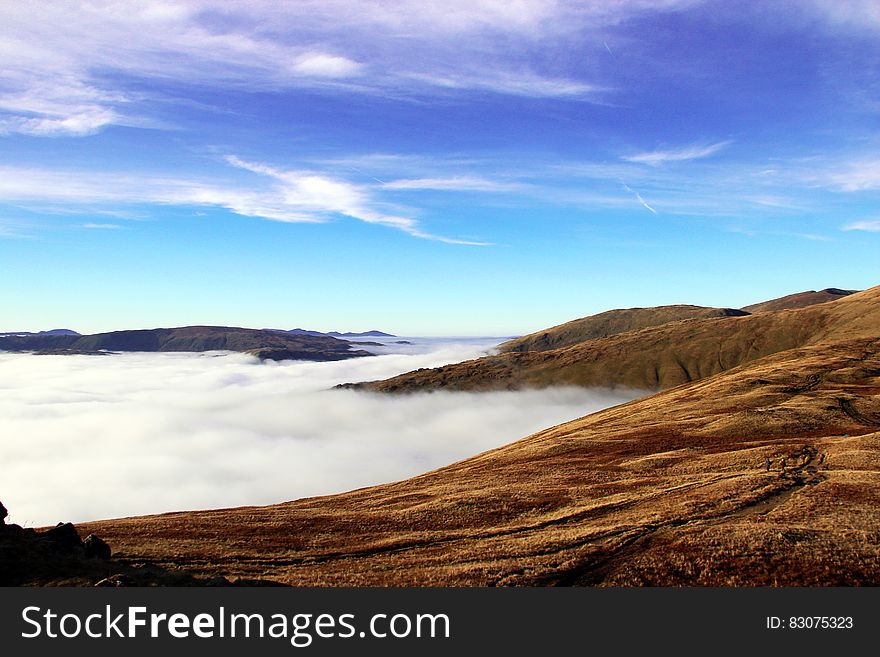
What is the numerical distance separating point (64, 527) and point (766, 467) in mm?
61764

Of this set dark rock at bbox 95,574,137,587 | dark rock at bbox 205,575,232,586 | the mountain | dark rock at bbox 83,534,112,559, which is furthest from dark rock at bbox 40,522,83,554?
dark rock at bbox 205,575,232,586

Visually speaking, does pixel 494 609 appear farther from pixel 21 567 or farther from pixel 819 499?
pixel 819 499

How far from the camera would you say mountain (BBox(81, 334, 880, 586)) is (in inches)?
1179

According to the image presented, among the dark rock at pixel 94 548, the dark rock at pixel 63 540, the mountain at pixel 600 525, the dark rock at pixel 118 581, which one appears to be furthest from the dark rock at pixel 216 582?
the dark rock at pixel 94 548

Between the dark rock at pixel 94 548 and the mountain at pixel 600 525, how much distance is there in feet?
14.6

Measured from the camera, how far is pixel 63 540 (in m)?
30.7

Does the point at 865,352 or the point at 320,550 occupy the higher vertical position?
the point at 865,352

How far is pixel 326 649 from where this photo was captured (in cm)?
2183

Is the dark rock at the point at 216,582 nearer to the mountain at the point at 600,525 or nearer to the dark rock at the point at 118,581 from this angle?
the dark rock at the point at 118,581

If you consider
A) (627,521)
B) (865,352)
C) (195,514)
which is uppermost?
(865,352)

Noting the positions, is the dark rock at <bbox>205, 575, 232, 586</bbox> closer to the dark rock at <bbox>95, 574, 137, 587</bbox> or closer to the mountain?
the dark rock at <bbox>95, 574, 137, 587</bbox>

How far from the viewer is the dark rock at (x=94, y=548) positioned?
31820mm

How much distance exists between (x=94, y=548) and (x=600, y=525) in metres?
35.0

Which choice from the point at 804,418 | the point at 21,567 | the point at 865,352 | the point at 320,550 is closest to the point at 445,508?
the point at 320,550
